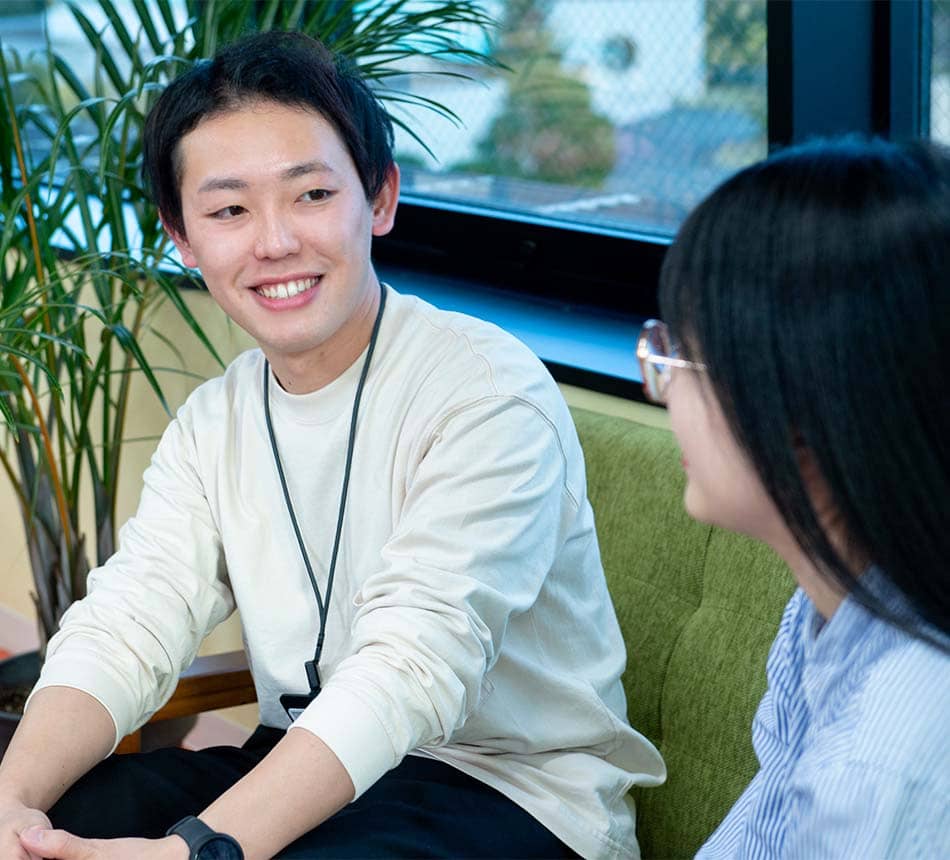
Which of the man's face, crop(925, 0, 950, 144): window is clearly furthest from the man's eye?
crop(925, 0, 950, 144): window

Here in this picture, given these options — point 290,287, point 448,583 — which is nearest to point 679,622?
point 448,583

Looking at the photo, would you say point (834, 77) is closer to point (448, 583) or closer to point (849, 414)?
point (448, 583)

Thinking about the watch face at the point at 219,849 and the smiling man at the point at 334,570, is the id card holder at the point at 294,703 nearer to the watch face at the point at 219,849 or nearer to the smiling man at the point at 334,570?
the smiling man at the point at 334,570

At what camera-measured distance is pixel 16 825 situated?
139cm

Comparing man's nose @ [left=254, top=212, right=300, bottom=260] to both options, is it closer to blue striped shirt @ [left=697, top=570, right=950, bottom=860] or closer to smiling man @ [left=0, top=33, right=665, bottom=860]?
smiling man @ [left=0, top=33, right=665, bottom=860]

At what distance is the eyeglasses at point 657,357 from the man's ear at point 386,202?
74 centimetres

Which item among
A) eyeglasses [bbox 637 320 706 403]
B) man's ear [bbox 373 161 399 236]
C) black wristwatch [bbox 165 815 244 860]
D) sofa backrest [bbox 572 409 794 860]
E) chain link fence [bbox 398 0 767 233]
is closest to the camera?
eyeglasses [bbox 637 320 706 403]

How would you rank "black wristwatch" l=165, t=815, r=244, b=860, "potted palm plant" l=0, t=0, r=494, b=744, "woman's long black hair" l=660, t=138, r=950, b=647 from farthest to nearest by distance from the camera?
"potted palm plant" l=0, t=0, r=494, b=744 → "black wristwatch" l=165, t=815, r=244, b=860 → "woman's long black hair" l=660, t=138, r=950, b=647

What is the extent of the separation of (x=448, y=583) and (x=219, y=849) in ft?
1.09

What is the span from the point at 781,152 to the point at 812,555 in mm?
283

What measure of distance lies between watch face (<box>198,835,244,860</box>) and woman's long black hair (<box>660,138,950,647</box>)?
63 centimetres

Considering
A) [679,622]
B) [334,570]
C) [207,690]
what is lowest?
[207,690]

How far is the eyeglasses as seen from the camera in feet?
3.41

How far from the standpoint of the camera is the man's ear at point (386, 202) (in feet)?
5.70
